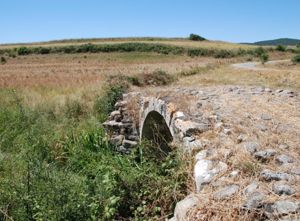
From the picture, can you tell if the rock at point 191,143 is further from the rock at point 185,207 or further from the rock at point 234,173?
the rock at point 185,207

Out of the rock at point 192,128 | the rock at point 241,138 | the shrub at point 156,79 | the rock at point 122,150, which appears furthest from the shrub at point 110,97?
the rock at point 241,138

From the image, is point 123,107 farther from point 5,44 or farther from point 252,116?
point 5,44

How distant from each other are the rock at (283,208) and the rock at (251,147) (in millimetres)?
1194

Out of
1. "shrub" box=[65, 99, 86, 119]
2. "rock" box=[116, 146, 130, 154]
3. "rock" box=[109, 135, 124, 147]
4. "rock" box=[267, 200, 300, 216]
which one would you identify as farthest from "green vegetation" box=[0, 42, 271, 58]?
"rock" box=[267, 200, 300, 216]

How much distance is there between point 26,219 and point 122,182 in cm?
135

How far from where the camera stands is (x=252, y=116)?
622 cm

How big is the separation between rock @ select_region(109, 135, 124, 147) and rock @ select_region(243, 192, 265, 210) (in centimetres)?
805

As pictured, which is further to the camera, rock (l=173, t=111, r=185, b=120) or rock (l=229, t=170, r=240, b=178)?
rock (l=173, t=111, r=185, b=120)

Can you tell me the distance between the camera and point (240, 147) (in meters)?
4.57

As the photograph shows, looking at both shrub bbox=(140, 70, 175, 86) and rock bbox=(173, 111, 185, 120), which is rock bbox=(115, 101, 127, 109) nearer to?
shrub bbox=(140, 70, 175, 86)

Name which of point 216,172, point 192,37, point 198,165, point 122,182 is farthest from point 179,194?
point 192,37

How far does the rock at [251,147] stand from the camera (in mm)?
4445

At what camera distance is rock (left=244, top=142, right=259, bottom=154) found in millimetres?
4445

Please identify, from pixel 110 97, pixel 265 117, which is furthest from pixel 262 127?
pixel 110 97
